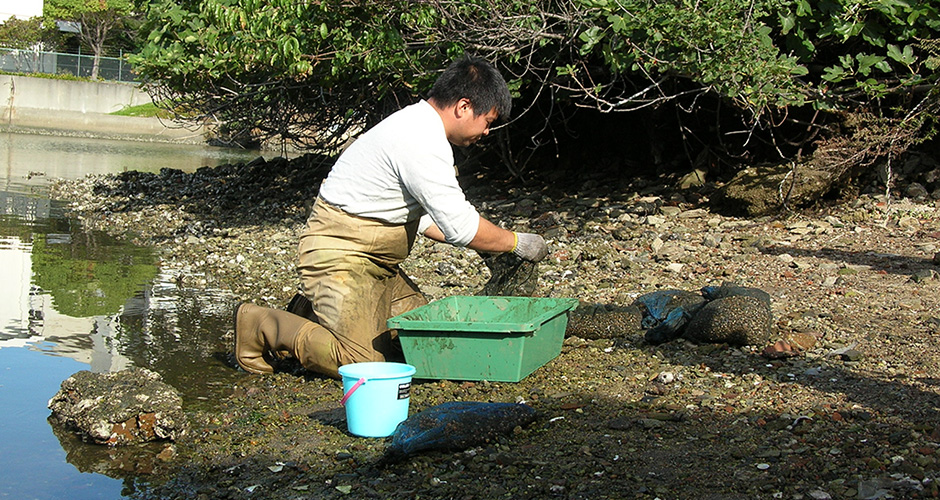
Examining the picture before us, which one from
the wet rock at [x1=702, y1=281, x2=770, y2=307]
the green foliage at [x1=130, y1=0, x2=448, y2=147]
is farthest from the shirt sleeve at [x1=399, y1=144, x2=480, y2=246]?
the green foliage at [x1=130, y1=0, x2=448, y2=147]

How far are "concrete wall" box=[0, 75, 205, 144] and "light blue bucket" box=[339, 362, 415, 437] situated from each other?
34.2 m

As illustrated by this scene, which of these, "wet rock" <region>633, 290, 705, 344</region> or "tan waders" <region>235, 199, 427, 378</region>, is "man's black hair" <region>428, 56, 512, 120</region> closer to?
"tan waders" <region>235, 199, 427, 378</region>

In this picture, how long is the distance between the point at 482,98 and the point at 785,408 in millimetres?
2152

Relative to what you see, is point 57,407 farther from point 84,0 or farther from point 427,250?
point 84,0

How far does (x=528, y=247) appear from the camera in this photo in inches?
203

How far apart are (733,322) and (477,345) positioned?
152 cm

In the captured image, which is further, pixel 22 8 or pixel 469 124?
pixel 22 8

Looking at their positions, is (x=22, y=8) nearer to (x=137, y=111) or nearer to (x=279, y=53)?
(x=137, y=111)

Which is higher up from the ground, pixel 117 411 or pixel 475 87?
pixel 475 87

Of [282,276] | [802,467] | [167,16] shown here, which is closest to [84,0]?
[167,16]

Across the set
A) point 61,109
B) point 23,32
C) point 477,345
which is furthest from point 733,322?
point 23,32

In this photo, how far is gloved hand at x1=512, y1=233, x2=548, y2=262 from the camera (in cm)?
514

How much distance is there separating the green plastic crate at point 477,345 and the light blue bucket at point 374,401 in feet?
1.97

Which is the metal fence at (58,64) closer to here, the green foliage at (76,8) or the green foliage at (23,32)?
the green foliage at (76,8)
